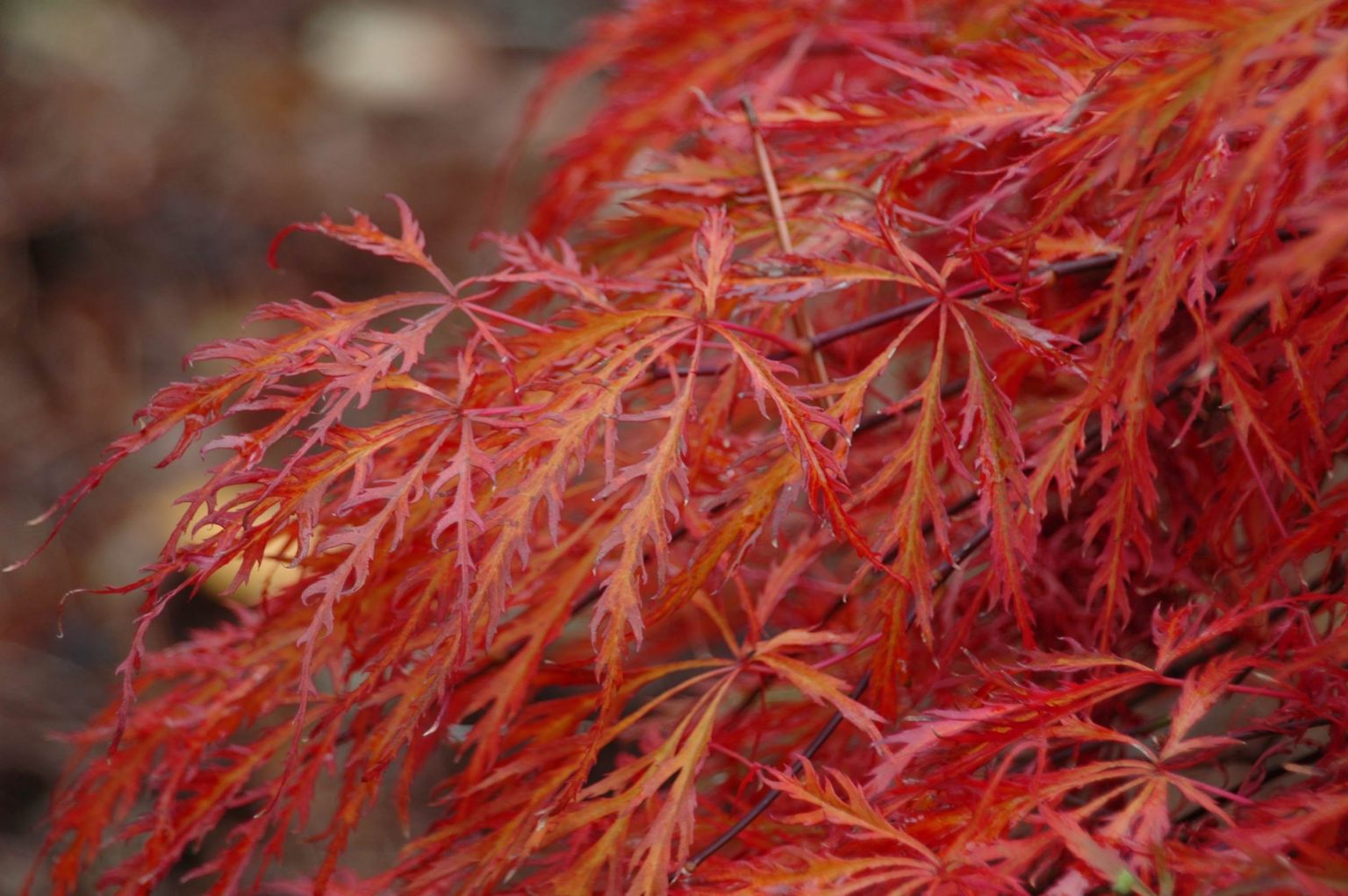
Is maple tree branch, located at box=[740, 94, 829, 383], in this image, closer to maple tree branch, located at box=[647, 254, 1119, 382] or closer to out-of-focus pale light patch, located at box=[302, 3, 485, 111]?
maple tree branch, located at box=[647, 254, 1119, 382]

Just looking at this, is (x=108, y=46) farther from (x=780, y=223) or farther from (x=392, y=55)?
(x=780, y=223)

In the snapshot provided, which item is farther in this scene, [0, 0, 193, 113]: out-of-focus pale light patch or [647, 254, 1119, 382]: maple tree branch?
[0, 0, 193, 113]: out-of-focus pale light patch

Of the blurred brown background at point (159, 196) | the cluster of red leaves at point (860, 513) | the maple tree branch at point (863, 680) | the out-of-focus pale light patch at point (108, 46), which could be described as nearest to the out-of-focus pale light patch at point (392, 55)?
Answer: the blurred brown background at point (159, 196)

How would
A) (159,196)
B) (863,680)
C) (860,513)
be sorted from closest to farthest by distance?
(863,680) → (860,513) → (159,196)

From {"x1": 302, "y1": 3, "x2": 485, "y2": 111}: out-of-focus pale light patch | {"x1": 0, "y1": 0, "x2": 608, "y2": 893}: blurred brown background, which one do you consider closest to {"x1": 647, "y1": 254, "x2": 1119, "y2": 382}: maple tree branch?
{"x1": 0, "y1": 0, "x2": 608, "y2": 893}: blurred brown background

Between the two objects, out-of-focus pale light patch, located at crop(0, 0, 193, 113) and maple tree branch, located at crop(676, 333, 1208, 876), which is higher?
out-of-focus pale light patch, located at crop(0, 0, 193, 113)

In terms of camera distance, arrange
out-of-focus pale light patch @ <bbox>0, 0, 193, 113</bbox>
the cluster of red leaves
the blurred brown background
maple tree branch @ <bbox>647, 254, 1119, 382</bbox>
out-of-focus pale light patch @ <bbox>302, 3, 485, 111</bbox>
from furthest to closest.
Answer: out-of-focus pale light patch @ <bbox>302, 3, 485, 111</bbox> < out-of-focus pale light patch @ <bbox>0, 0, 193, 113</bbox> < the blurred brown background < maple tree branch @ <bbox>647, 254, 1119, 382</bbox> < the cluster of red leaves

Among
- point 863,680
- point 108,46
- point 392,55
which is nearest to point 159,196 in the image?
point 108,46
